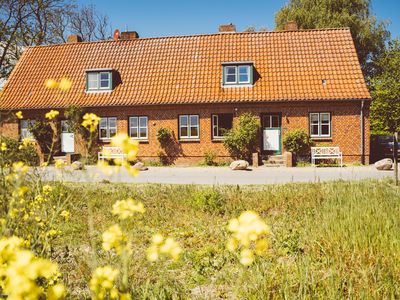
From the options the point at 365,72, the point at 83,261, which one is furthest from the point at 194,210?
the point at 365,72

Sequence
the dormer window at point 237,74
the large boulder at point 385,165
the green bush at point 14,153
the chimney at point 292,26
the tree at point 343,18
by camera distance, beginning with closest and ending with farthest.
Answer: the green bush at point 14,153 < the large boulder at point 385,165 < the dormer window at point 237,74 < the chimney at point 292,26 < the tree at point 343,18

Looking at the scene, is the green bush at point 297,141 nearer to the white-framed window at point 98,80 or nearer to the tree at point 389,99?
the tree at point 389,99

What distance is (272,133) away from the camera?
2286cm

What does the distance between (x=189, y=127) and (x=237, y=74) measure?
14.5 feet

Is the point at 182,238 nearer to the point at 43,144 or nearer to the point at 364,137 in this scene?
the point at 364,137

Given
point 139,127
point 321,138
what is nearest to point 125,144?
point 321,138

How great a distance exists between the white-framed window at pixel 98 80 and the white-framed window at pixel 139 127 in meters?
3.00

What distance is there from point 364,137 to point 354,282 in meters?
19.1

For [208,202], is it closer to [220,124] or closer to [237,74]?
[220,124]

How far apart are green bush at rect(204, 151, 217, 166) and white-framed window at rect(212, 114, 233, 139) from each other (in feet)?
3.69

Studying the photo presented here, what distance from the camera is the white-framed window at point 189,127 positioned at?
2338 centimetres

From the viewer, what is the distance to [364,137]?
72.2ft

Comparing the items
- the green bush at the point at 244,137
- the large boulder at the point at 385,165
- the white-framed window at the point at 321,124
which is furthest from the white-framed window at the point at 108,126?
the large boulder at the point at 385,165

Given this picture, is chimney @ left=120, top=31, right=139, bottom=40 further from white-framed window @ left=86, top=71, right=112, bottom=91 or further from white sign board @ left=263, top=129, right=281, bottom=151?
white sign board @ left=263, top=129, right=281, bottom=151
